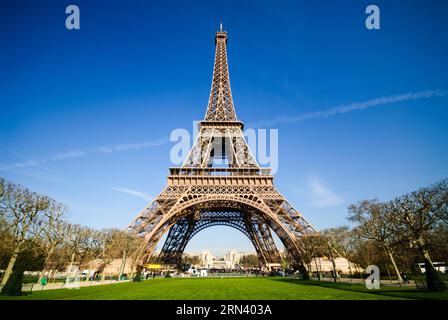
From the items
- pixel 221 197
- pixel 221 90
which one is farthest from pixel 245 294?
pixel 221 90

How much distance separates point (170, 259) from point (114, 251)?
45.0ft

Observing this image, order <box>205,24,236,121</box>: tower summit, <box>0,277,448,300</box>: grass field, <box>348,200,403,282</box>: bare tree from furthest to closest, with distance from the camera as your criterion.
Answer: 1. <box>205,24,236,121</box>: tower summit
2. <box>348,200,403,282</box>: bare tree
3. <box>0,277,448,300</box>: grass field

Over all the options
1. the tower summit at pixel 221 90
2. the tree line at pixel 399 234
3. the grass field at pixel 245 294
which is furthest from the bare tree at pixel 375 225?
the tower summit at pixel 221 90

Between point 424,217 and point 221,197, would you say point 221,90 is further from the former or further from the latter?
point 424,217

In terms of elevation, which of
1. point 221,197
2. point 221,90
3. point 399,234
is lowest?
point 399,234

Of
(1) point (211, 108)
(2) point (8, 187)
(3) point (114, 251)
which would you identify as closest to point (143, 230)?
(3) point (114, 251)

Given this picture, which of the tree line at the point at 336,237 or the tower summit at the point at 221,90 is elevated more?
the tower summit at the point at 221,90

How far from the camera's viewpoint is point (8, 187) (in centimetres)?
2459

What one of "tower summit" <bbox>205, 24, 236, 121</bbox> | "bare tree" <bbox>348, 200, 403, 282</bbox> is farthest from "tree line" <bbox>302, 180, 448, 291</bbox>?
"tower summit" <bbox>205, 24, 236, 121</bbox>

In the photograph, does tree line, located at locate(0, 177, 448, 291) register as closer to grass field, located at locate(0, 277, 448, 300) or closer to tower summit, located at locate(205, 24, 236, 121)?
grass field, located at locate(0, 277, 448, 300)

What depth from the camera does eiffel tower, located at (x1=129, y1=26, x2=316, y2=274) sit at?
1345 inches

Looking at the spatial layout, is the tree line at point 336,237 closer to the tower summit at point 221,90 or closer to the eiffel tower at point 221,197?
the eiffel tower at point 221,197

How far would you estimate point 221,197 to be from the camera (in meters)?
36.3

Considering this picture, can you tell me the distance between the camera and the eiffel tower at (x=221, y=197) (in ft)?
112
